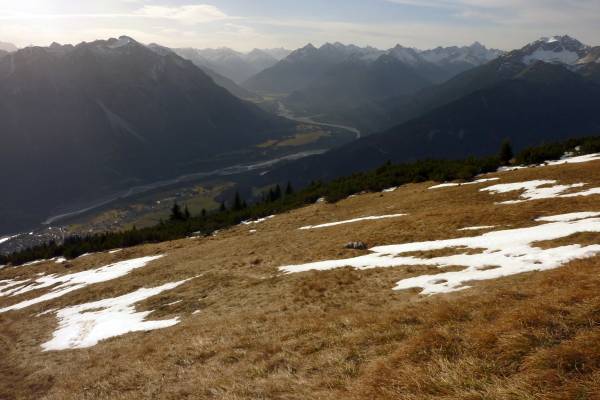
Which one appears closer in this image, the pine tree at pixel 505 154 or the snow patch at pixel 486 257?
the snow patch at pixel 486 257

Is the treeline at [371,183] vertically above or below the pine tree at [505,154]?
below

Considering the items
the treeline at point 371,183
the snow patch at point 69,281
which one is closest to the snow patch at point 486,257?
the snow patch at point 69,281

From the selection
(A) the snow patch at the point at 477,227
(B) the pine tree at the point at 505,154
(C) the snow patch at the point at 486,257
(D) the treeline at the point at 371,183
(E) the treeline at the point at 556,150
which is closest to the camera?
(C) the snow patch at the point at 486,257

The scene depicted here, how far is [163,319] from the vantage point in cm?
2364

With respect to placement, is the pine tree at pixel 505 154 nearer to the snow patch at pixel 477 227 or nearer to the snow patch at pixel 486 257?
the snow patch at pixel 477 227

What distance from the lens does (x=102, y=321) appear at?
2739cm

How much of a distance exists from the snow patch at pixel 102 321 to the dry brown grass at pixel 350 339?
114 centimetres

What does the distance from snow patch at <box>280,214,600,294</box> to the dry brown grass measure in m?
1.17

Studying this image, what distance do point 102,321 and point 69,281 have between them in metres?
27.5

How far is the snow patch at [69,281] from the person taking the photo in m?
43.7

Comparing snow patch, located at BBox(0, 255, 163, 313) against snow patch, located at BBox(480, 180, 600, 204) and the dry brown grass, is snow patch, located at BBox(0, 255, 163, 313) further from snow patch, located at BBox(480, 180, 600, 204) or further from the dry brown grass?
snow patch, located at BBox(480, 180, 600, 204)

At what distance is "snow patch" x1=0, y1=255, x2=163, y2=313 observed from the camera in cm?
4372

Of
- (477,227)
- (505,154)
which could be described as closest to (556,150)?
(505,154)

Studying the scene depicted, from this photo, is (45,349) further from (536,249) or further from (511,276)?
(536,249)
